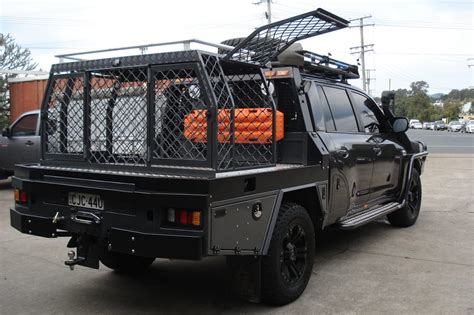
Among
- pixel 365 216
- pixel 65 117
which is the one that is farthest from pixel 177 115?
pixel 365 216

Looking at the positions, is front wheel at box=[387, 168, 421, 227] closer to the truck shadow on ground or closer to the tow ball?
the truck shadow on ground

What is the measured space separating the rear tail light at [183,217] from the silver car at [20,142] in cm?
800

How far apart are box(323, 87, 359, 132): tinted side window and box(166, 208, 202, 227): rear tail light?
101 inches

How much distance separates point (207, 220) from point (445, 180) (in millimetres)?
10775

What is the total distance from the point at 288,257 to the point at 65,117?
227 cm

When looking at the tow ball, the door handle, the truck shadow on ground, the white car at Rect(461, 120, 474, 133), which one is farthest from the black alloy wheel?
the white car at Rect(461, 120, 474, 133)

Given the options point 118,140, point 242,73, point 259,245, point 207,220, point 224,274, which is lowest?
point 224,274

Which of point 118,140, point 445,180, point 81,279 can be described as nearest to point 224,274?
point 81,279

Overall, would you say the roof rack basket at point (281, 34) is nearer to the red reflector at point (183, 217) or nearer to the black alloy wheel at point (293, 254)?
the red reflector at point (183, 217)

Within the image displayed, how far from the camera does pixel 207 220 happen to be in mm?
3316

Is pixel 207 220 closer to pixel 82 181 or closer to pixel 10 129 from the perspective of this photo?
pixel 82 181

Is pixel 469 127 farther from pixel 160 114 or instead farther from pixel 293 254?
pixel 160 114

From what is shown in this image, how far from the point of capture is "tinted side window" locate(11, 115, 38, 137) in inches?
421

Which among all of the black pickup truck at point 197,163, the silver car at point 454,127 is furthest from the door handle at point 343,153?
the silver car at point 454,127
